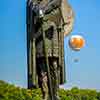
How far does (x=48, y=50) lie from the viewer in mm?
12195

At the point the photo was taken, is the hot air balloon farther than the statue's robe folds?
Yes

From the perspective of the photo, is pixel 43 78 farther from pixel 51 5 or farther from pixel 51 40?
pixel 51 5

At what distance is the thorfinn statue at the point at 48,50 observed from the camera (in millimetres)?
12164

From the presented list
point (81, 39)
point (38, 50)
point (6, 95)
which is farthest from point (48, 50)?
point (6, 95)

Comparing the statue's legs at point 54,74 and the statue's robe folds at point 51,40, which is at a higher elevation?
the statue's robe folds at point 51,40

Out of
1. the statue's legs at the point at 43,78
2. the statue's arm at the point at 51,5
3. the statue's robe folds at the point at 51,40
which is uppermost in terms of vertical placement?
the statue's arm at the point at 51,5

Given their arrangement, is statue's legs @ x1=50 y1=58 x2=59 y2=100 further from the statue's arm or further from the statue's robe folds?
the statue's arm

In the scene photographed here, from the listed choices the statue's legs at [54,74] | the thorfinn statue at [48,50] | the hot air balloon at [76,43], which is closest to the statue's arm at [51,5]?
the thorfinn statue at [48,50]

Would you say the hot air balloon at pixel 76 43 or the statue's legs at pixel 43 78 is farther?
the hot air balloon at pixel 76 43

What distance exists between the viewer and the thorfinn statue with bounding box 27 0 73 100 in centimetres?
1216

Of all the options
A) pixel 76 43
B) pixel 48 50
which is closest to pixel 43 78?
pixel 48 50

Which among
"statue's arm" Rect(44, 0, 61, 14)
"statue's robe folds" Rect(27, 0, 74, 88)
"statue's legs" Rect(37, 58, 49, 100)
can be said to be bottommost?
"statue's legs" Rect(37, 58, 49, 100)

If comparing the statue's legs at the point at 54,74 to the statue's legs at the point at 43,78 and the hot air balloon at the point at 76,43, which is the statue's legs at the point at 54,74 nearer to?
→ the statue's legs at the point at 43,78

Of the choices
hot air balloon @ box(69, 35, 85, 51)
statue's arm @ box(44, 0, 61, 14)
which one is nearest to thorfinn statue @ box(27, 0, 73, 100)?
statue's arm @ box(44, 0, 61, 14)
